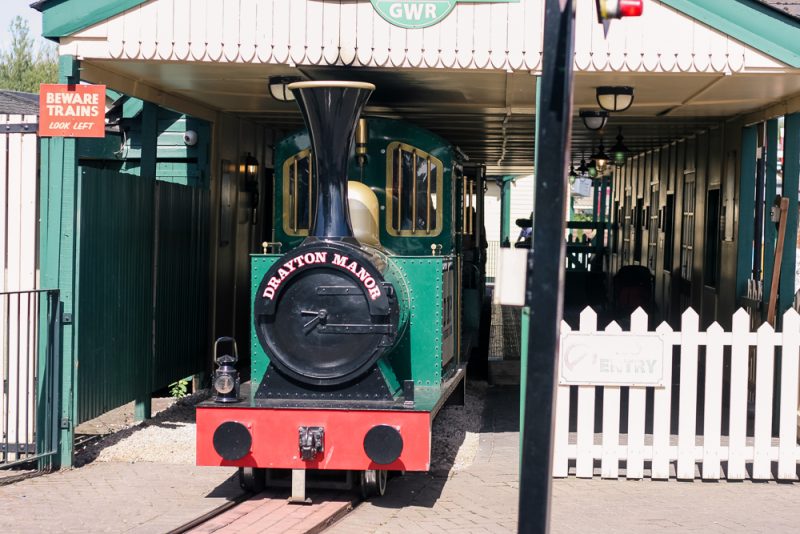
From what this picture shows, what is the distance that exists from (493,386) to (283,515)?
5479 mm

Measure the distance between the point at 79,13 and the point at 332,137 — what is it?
7.29ft

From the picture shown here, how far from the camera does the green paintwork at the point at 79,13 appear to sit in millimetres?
7801

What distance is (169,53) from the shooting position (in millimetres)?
7832

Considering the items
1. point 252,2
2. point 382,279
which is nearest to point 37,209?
point 252,2

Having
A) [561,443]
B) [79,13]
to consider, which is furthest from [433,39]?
[561,443]

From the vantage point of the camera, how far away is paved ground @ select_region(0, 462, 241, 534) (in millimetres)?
6422

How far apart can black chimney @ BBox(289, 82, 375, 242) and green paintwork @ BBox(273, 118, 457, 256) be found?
3.78 ft

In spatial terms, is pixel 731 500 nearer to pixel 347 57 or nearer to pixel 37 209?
pixel 347 57

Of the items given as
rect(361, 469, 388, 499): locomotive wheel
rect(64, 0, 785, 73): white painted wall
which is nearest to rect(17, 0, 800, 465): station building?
rect(64, 0, 785, 73): white painted wall

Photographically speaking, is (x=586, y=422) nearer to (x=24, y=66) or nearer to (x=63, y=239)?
(x=63, y=239)

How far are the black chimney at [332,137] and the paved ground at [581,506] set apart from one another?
1804mm

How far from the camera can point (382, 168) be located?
831cm

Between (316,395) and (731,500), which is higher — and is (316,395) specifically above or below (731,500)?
above

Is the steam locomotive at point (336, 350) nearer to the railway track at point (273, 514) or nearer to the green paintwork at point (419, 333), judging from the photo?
the green paintwork at point (419, 333)
